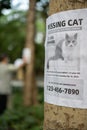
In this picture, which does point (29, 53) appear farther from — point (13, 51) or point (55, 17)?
point (13, 51)

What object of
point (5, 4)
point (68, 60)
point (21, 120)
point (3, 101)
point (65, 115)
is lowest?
point (21, 120)

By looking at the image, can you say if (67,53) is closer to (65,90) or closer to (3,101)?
(65,90)

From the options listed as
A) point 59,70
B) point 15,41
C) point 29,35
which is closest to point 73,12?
point 59,70

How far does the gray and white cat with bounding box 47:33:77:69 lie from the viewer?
9.07ft

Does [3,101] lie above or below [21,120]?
above

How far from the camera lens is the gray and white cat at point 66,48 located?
9.07 feet

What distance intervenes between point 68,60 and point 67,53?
50 mm

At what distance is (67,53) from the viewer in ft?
9.15

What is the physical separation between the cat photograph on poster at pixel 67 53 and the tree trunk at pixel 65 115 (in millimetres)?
226

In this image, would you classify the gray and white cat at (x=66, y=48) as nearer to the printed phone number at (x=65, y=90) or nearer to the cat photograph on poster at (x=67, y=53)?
the cat photograph on poster at (x=67, y=53)

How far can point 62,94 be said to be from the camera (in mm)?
2840

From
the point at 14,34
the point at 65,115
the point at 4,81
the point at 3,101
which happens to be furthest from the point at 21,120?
the point at 14,34

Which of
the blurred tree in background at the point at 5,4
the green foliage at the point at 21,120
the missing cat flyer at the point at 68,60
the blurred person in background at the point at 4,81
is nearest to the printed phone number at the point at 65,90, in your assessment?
the missing cat flyer at the point at 68,60

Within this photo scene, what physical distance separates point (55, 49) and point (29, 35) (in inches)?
394
